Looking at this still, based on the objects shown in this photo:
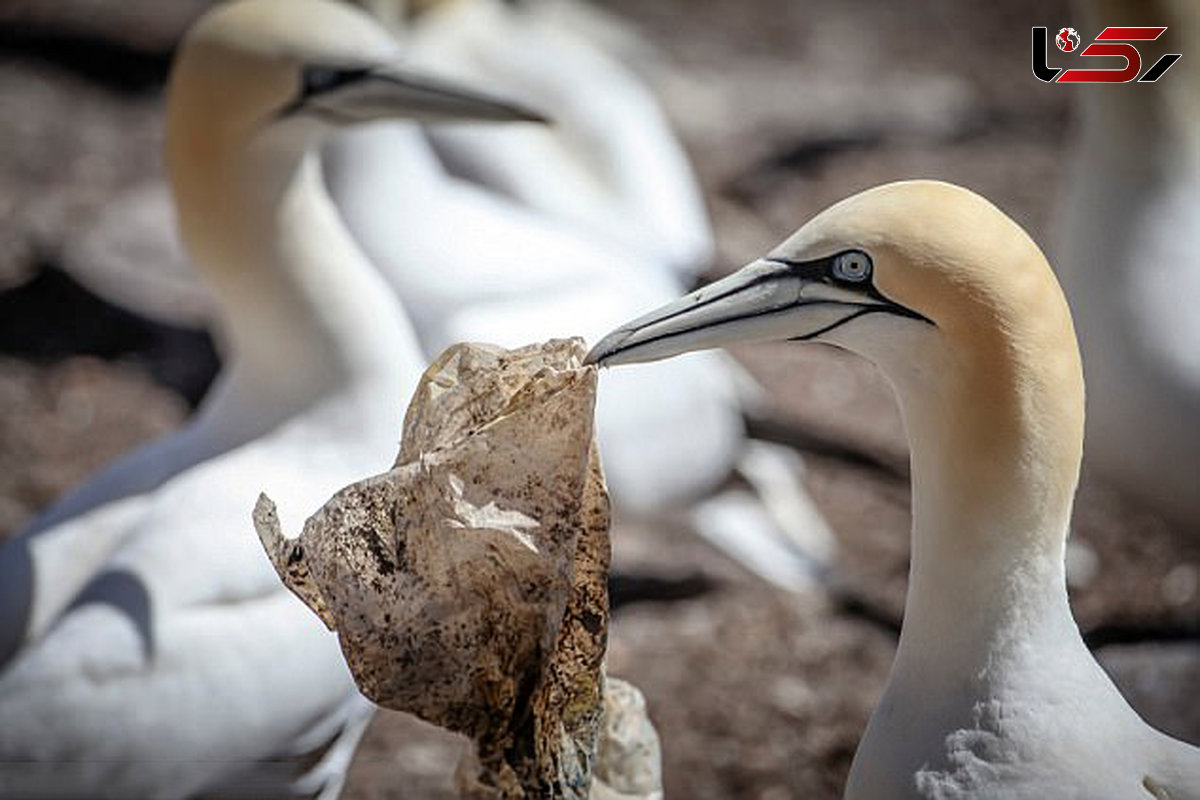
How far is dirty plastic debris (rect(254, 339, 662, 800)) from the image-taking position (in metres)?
2.18

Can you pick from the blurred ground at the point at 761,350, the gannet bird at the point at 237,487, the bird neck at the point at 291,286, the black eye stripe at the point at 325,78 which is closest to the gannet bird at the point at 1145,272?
the blurred ground at the point at 761,350

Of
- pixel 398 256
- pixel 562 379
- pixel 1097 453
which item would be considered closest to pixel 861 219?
pixel 562 379

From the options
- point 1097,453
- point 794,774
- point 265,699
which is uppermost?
point 1097,453

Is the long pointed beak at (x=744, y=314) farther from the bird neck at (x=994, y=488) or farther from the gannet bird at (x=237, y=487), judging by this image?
the gannet bird at (x=237, y=487)

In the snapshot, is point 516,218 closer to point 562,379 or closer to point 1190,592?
point 1190,592

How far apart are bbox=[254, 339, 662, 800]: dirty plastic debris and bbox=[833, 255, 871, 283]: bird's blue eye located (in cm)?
30

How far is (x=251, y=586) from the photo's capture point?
323 centimetres

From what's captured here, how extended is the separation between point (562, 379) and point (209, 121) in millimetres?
1440

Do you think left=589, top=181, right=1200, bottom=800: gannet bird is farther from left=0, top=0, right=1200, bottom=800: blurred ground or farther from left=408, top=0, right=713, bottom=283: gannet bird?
→ left=408, top=0, right=713, bottom=283: gannet bird

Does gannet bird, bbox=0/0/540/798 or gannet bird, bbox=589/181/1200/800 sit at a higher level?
gannet bird, bbox=589/181/1200/800

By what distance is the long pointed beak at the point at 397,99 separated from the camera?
3363 mm

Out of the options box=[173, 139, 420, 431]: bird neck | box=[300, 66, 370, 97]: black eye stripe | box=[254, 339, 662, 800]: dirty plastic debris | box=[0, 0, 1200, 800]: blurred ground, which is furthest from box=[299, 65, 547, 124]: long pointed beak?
box=[0, 0, 1200, 800]: blurred ground

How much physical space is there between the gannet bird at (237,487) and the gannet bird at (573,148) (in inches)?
69.2

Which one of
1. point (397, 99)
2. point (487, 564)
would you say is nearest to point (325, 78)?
point (397, 99)
